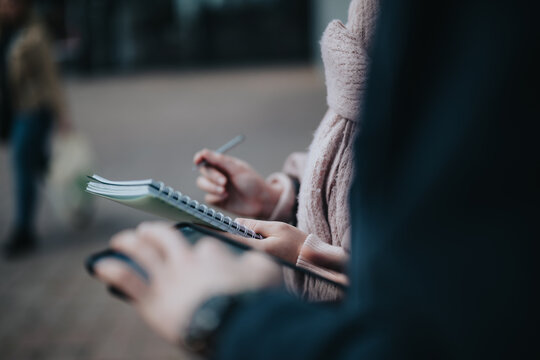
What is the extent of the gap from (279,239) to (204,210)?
0.44 ft

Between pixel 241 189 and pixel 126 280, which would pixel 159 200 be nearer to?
pixel 126 280

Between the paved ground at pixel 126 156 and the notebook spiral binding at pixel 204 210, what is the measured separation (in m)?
0.39

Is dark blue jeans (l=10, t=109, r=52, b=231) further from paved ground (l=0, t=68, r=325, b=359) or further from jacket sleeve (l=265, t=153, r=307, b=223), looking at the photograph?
jacket sleeve (l=265, t=153, r=307, b=223)

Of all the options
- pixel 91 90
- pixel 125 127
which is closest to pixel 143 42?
pixel 91 90

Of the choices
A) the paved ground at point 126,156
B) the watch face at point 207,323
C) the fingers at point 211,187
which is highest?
the watch face at point 207,323

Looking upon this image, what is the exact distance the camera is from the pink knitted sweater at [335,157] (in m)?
0.86

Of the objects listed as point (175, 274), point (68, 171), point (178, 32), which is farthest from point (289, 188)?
point (178, 32)

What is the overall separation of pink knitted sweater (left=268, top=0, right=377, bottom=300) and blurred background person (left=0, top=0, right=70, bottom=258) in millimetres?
3716

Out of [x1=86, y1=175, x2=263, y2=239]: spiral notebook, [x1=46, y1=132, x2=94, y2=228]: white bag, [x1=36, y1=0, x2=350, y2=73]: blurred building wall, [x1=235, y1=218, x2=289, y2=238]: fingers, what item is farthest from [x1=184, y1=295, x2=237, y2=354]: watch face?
[x1=36, y1=0, x2=350, y2=73]: blurred building wall

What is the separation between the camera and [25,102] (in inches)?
169

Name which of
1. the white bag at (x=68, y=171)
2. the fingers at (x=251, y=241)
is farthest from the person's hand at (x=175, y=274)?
the white bag at (x=68, y=171)

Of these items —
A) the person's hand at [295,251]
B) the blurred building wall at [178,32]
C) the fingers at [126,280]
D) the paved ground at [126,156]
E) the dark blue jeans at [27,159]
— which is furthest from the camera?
the blurred building wall at [178,32]

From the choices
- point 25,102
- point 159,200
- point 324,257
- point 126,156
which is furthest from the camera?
point 126,156

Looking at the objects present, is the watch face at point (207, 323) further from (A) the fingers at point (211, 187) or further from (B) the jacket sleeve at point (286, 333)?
(A) the fingers at point (211, 187)
